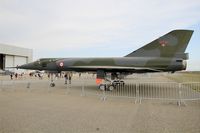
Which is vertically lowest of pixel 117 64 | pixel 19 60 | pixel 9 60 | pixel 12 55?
pixel 117 64

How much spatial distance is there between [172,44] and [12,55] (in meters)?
64.9

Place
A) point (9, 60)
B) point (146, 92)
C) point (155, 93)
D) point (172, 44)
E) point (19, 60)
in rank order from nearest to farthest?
point (155, 93)
point (146, 92)
point (172, 44)
point (9, 60)
point (19, 60)

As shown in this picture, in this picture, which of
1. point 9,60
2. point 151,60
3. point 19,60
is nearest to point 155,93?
point 151,60

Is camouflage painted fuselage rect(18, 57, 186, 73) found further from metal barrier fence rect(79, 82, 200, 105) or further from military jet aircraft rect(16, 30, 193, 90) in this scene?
metal barrier fence rect(79, 82, 200, 105)

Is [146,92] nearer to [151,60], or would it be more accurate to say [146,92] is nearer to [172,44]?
[151,60]

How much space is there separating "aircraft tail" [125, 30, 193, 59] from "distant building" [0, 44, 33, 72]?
180ft

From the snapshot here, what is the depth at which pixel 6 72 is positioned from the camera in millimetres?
54594

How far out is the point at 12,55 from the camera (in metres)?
71.5

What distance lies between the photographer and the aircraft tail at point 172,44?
50.5 feet

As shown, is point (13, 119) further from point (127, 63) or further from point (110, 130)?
point (127, 63)

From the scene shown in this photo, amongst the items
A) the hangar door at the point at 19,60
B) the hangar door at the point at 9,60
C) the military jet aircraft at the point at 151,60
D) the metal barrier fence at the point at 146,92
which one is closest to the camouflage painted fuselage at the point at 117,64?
the military jet aircraft at the point at 151,60

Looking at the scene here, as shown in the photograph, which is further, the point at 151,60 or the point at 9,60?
the point at 9,60

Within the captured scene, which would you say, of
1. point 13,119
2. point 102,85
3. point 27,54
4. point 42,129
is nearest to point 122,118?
point 42,129

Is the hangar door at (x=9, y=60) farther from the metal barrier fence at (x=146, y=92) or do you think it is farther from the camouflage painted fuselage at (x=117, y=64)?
the metal barrier fence at (x=146, y=92)
